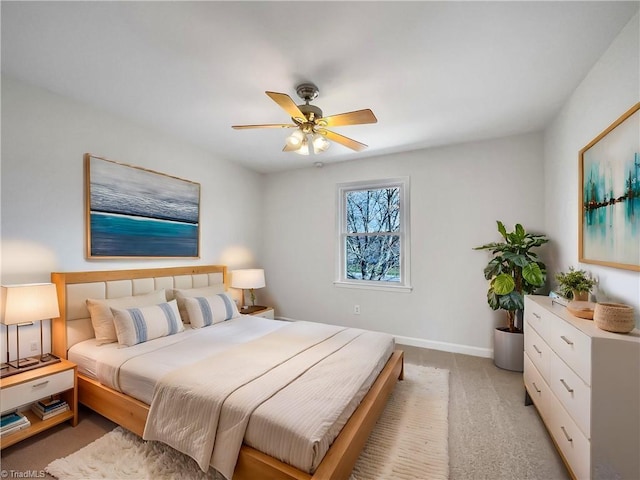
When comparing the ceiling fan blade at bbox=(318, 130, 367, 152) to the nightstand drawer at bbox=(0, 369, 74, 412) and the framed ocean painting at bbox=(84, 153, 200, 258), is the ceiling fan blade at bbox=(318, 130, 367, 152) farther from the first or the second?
the nightstand drawer at bbox=(0, 369, 74, 412)

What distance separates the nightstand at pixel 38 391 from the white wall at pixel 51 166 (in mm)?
450

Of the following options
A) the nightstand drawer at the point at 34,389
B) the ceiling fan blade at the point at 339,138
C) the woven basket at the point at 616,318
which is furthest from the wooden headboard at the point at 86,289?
the woven basket at the point at 616,318

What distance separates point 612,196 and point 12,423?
4092 millimetres

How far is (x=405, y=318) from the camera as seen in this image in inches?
153

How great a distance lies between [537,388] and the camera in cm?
213

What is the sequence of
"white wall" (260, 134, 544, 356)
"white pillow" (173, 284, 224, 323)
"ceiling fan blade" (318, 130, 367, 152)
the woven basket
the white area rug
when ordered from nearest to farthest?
the woven basket, the white area rug, "ceiling fan blade" (318, 130, 367, 152), "white pillow" (173, 284, 224, 323), "white wall" (260, 134, 544, 356)

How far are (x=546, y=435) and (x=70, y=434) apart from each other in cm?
335

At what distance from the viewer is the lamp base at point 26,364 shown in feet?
6.52

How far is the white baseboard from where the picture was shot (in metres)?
3.46

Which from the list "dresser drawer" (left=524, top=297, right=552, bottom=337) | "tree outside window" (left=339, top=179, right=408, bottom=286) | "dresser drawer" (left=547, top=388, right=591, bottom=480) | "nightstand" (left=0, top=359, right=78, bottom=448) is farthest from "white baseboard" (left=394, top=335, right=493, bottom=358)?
"nightstand" (left=0, top=359, right=78, bottom=448)

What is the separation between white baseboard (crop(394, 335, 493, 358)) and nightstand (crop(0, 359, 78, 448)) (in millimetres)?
3403

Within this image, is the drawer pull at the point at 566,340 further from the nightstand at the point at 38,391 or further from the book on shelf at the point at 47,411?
the book on shelf at the point at 47,411

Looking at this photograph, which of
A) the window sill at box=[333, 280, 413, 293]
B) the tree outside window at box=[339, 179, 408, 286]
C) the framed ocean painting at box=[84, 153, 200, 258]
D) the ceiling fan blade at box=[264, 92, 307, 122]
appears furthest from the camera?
the tree outside window at box=[339, 179, 408, 286]

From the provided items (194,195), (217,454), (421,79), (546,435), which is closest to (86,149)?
(194,195)
